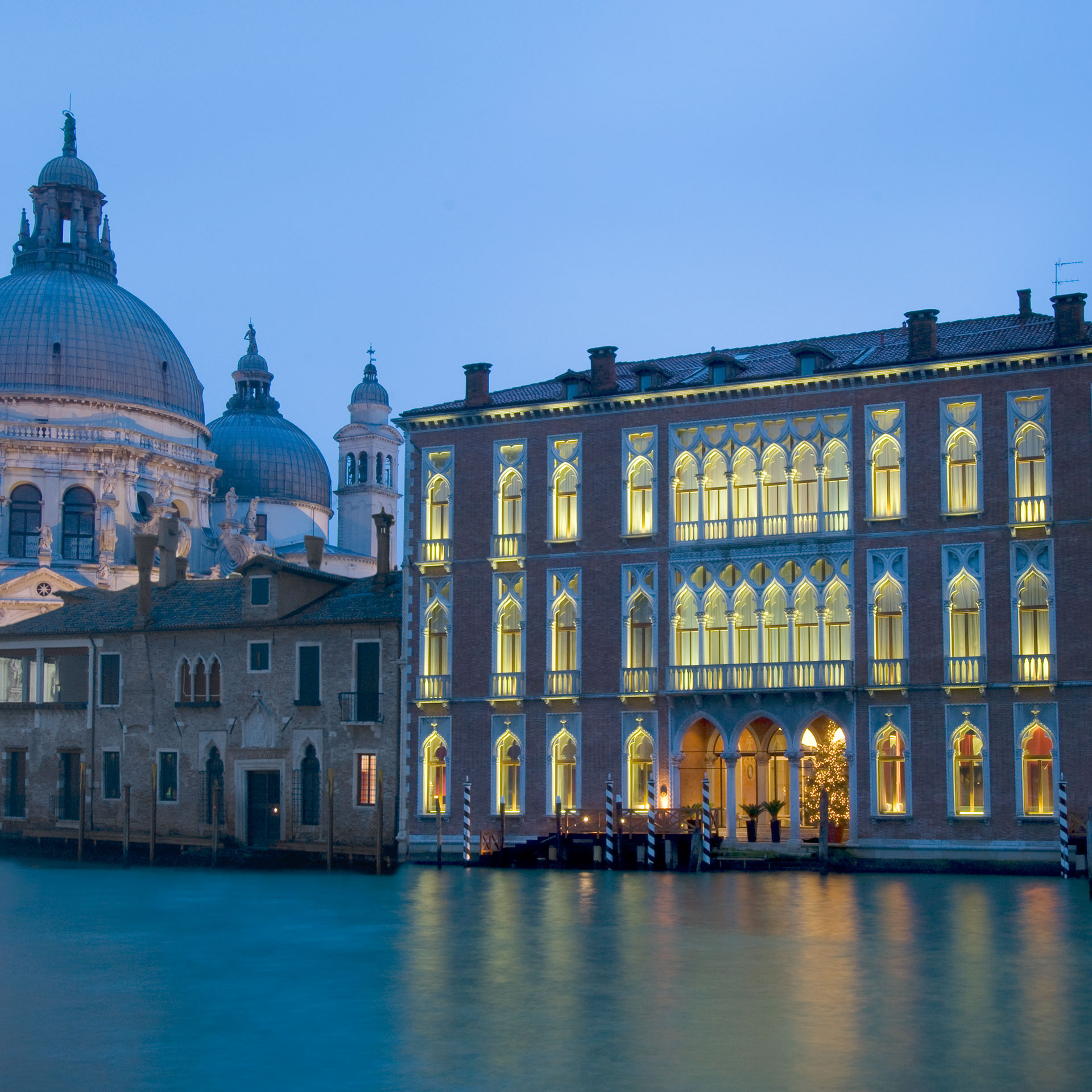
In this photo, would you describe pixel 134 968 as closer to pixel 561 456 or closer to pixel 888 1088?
pixel 888 1088

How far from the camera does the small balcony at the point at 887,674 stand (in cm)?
4119

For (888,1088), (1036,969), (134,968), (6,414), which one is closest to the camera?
(888,1088)

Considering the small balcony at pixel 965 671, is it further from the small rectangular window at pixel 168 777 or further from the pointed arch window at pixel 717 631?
the small rectangular window at pixel 168 777

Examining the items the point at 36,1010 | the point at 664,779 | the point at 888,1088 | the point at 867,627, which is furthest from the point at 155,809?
the point at 888,1088

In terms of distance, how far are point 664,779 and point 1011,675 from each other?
8.89m

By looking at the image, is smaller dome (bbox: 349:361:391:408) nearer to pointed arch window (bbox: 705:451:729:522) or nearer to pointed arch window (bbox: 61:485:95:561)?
pointed arch window (bbox: 61:485:95:561)

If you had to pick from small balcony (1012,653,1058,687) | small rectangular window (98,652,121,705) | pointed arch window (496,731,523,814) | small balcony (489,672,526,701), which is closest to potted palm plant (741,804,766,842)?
pointed arch window (496,731,523,814)

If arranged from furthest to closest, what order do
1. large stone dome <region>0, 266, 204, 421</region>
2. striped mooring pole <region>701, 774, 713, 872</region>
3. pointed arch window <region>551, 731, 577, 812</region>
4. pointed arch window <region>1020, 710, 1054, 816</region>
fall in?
large stone dome <region>0, 266, 204, 421</region>, pointed arch window <region>551, 731, 577, 812</region>, striped mooring pole <region>701, 774, 713, 872</region>, pointed arch window <region>1020, 710, 1054, 816</region>

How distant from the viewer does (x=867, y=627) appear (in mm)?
41750

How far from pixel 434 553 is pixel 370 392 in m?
67.3

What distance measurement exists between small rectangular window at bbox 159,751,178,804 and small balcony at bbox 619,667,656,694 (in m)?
14.5

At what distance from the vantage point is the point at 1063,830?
37594 mm

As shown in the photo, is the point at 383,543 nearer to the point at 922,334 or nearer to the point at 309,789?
the point at 309,789

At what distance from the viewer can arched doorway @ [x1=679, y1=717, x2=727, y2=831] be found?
44.1 meters
